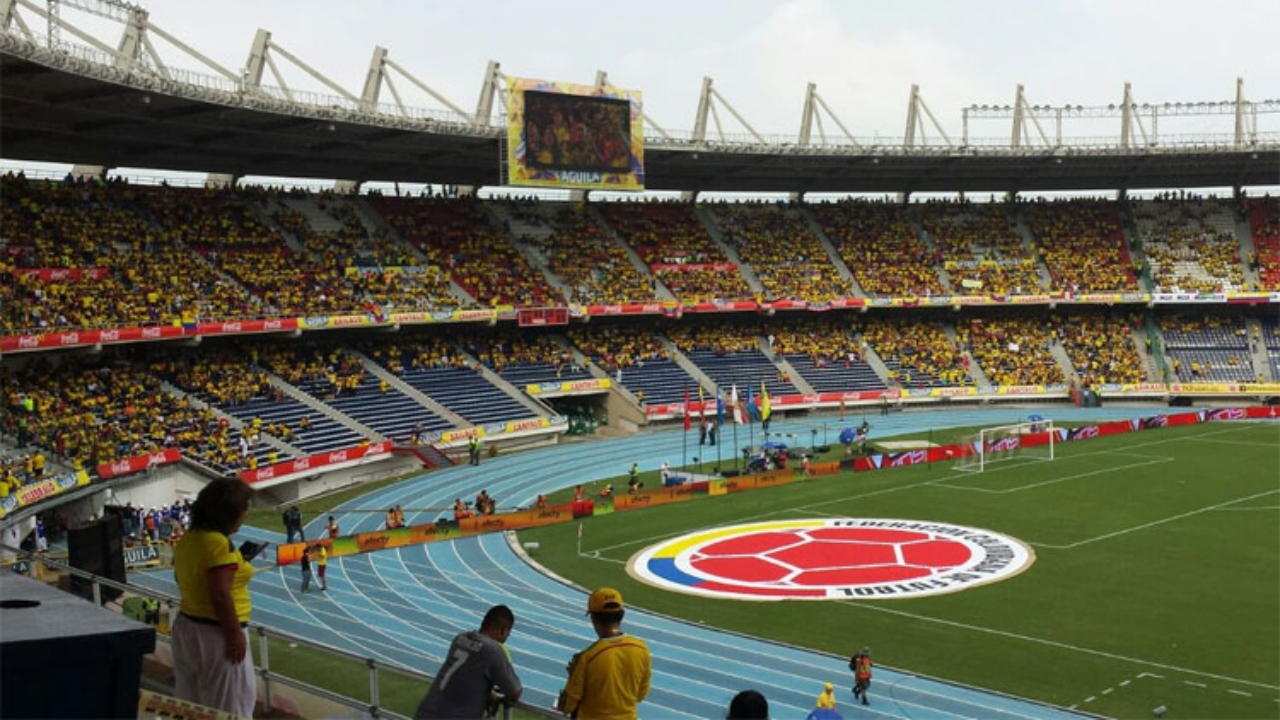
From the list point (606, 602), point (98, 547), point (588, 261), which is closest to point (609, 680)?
point (606, 602)

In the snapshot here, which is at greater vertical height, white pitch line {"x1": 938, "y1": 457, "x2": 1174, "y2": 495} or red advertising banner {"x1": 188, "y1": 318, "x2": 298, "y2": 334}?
red advertising banner {"x1": 188, "y1": 318, "x2": 298, "y2": 334}

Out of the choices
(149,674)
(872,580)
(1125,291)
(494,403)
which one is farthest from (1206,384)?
(149,674)

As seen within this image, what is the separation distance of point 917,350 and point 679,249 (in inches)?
601

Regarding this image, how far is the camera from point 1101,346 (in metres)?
70.9

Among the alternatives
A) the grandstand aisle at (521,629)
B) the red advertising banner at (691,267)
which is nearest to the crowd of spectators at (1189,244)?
the red advertising banner at (691,267)

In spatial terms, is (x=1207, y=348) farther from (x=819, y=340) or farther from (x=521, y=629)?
(x=521, y=629)

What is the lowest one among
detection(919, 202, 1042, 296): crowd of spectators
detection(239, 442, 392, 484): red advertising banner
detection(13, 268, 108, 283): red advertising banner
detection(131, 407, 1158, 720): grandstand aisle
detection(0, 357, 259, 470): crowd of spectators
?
detection(131, 407, 1158, 720): grandstand aisle

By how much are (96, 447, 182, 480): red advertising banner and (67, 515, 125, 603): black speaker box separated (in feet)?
60.3

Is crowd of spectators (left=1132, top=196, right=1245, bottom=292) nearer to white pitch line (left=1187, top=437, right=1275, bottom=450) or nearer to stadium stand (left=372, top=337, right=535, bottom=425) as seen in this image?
white pitch line (left=1187, top=437, right=1275, bottom=450)

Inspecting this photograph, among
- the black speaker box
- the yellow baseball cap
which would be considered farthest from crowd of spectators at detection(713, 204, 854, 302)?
the yellow baseball cap

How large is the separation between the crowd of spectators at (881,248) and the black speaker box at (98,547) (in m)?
57.0

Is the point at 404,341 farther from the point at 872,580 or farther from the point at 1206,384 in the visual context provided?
the point at 1206,384

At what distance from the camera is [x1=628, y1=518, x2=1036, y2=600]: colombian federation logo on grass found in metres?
28.3

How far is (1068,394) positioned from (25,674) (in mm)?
68418
